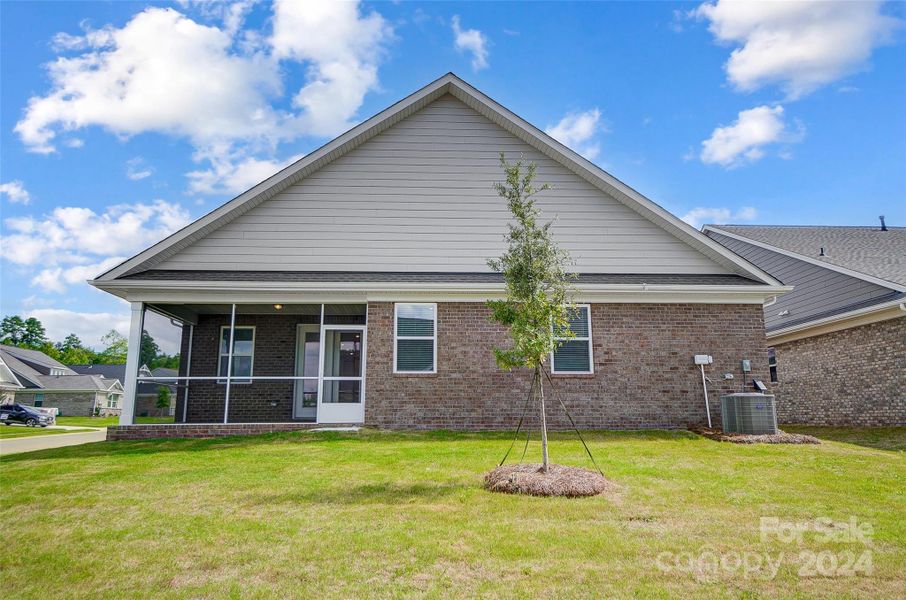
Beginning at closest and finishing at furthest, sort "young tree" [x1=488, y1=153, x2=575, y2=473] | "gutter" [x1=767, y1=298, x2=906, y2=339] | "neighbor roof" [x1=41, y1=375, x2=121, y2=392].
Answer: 1. "young tree" [x1=488, y1=153, x2=575, y2=473]
2. "gutter" [x1=767, y1=298, x2=906, y2=339]
3. "neighbor roof" [x1=41, y1=375, x2=121, y2=392]

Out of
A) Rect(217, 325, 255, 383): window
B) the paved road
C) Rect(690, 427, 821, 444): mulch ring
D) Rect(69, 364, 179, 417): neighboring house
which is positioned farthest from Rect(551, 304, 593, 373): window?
the paved road

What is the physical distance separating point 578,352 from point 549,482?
5985 millimetres

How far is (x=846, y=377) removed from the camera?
14148mm

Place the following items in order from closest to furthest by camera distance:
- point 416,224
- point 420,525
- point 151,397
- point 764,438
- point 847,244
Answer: point 420,525, point 764,438, point 151,397, point 416,224, point 847,244

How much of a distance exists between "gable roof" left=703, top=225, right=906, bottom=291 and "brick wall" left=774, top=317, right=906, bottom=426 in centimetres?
145

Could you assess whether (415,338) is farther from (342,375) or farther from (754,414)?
(754,414)

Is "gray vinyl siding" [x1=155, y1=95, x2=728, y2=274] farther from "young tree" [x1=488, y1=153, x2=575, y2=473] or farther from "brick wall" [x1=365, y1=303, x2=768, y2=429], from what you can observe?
"young tree" [x1=488, y1=153, x2=575, y2=473]

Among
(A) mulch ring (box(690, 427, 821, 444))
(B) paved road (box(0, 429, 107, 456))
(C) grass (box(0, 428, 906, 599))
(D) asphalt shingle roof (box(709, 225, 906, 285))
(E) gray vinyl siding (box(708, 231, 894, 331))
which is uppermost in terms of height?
(D) asphalt shingle roof (box(709, 225, 906, 285))

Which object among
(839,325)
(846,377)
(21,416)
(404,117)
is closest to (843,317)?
(839,325)

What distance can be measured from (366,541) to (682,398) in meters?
9.13

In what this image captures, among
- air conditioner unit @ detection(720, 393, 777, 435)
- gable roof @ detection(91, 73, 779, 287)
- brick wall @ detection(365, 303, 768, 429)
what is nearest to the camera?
air conditioner unit @ detection(720, 393, 777, 435)

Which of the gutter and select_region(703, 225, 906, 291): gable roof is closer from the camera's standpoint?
the gutter

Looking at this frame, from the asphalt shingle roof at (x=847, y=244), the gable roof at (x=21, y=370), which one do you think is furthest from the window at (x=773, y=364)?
the gable roof at (x=21, y=370)

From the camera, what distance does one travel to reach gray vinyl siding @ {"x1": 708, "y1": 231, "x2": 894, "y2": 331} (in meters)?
13.9
